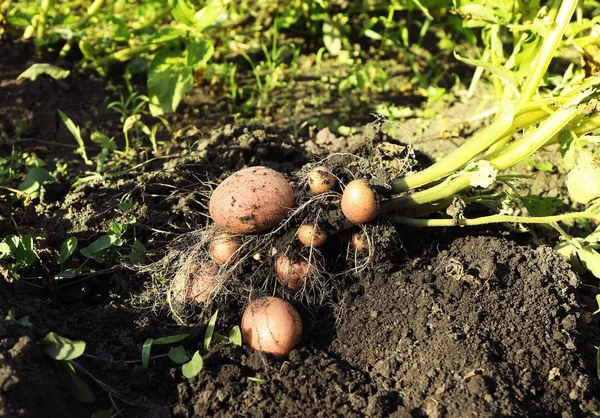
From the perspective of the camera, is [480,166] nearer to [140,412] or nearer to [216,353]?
[216,353]

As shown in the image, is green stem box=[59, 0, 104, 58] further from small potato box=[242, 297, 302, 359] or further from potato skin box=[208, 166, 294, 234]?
small potato box=[242, 297, 302, 359]

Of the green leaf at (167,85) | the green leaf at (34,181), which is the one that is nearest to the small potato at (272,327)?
the green leaf at (34,181)

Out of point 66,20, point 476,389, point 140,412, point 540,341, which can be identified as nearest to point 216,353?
point 140,412

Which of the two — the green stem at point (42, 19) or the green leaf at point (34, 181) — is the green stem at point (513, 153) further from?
the green stem at point (42, 19)

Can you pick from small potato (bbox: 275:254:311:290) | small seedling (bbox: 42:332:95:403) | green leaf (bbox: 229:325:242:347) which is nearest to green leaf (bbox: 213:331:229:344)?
green leaf (bbox: 229:325:242:347)

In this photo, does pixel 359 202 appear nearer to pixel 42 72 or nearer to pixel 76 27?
pixel 42 72

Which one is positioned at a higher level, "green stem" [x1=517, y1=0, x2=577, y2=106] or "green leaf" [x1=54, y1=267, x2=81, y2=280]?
"green stem" [x1=517, y1=0, x2=577, y2=106]

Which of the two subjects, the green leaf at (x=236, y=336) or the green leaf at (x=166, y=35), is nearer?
the green leaf at (x=236, y=336)
